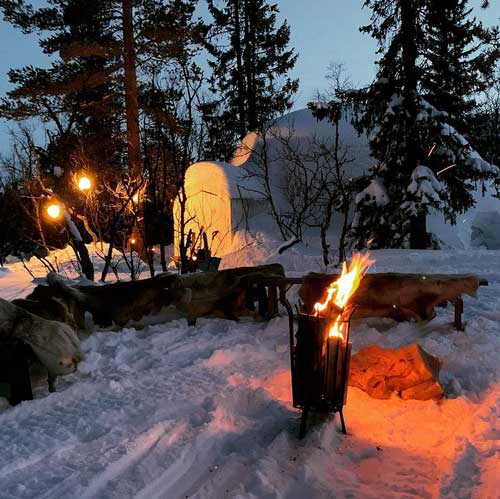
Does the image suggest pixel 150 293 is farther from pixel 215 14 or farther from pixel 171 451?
pixel 215 14

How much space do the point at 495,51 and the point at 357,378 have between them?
14026 mm

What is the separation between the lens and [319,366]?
129 inches

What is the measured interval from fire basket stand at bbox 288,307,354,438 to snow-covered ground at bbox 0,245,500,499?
0.57 feet

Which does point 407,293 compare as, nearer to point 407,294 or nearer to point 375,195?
point 407,294

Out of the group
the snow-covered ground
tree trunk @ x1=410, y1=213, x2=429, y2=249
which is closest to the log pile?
the snow-covered ground

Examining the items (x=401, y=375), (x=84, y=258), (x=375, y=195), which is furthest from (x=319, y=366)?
(x=375, y=195)

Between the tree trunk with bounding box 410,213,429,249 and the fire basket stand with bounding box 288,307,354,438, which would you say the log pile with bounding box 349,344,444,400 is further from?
the tree trunk with bounding box 410,213,429,249

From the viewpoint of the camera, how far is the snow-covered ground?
2.71 meters

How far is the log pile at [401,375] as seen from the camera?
3.80 m

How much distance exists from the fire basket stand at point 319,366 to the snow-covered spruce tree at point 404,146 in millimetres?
10637

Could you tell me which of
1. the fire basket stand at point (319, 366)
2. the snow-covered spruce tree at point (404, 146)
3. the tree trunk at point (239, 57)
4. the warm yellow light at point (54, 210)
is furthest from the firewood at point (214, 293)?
the tree trunk at point (239, 57)

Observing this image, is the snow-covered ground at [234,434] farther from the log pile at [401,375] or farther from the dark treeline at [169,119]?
the dark treeline at [169,119]

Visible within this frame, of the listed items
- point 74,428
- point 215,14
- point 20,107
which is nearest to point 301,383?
point 74,428

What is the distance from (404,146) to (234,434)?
12435mm
